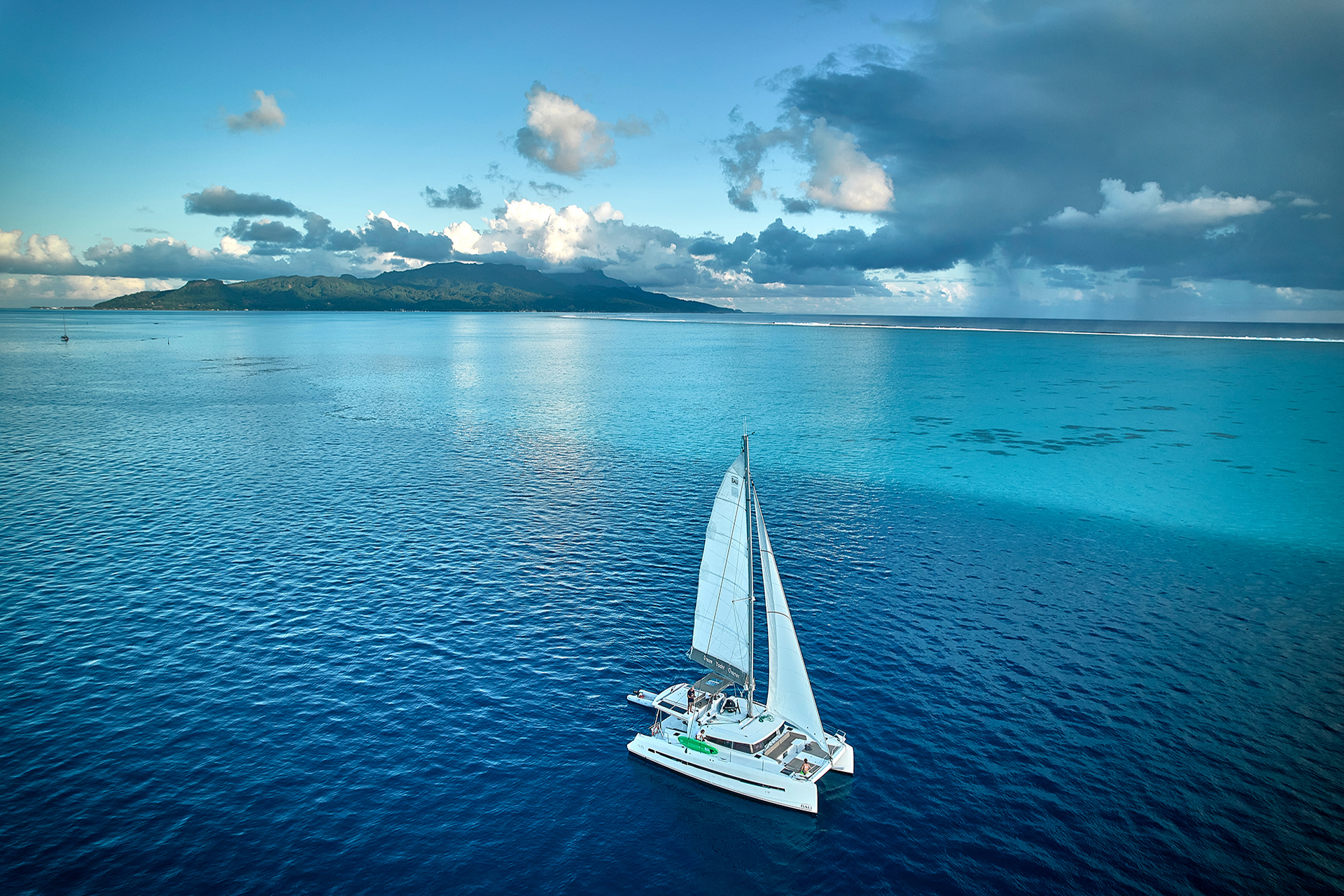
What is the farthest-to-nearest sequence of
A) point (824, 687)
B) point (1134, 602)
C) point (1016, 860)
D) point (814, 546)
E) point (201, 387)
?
point (201, 387) → point (814, 546) → point (1134, 602) → point (824, 687) → point (1016, 860)

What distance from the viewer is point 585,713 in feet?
156

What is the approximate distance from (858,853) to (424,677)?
1255 inches

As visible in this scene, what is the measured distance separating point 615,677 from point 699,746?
11336mm

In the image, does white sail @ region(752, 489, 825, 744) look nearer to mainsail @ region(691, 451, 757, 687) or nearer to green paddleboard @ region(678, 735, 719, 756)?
mainsail @ region(691, 451, 757, 687)

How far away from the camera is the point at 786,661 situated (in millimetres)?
42594

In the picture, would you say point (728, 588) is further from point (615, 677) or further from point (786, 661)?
point (615, 677)

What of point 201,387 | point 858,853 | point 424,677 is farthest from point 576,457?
point 201,387

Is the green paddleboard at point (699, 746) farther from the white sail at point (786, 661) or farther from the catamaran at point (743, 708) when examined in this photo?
the white sail at point (786, 661)

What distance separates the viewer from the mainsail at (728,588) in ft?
140

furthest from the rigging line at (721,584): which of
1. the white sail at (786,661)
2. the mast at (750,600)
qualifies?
the white sail at (786,661)

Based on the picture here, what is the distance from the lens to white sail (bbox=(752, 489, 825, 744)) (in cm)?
4181

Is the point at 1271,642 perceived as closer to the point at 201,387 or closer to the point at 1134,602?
the point at 1134,602

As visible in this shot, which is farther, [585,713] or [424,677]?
[424,677]

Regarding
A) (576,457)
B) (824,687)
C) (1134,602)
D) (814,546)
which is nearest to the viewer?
(824,687)
